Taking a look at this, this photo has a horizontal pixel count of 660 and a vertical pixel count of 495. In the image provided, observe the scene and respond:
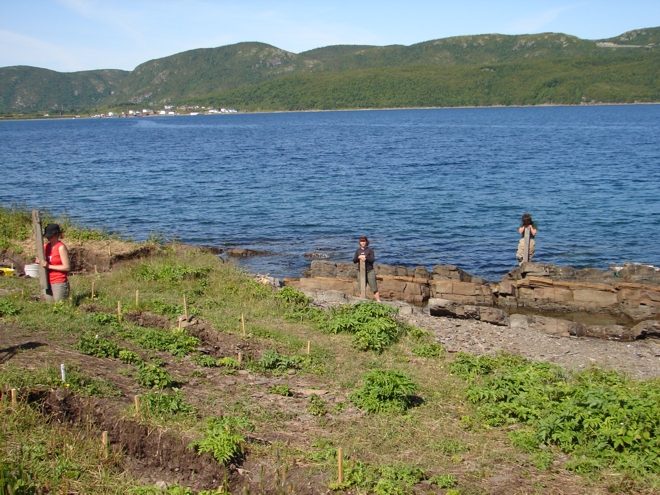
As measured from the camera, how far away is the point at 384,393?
30.0ft

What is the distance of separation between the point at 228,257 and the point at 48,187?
24682 mm

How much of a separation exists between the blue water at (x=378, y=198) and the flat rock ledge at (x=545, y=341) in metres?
6.75

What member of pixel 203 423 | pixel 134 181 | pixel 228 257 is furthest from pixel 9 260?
pixel 134 181

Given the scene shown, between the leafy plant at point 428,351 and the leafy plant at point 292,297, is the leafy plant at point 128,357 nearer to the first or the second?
the leafy plant at point 428,351

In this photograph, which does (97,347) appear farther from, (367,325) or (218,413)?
(367,325)

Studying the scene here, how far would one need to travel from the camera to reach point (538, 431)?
8.36 meters

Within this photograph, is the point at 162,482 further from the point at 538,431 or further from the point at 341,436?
the point at 538,431

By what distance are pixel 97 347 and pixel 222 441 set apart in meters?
3.77

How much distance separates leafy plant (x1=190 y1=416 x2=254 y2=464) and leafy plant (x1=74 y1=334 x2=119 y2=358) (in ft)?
9.54

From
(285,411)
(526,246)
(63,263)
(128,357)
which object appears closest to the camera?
(285,411)

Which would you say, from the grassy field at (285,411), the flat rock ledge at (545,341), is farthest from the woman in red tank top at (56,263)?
the flat rock ledge at (545,341)

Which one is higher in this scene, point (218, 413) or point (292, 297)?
point (218, 413)

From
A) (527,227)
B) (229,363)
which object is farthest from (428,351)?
(527,227)

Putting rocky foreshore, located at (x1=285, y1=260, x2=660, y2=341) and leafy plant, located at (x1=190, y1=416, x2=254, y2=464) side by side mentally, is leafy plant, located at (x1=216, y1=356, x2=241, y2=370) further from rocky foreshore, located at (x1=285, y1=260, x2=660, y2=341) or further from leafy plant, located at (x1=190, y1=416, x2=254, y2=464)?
rocky foreshore, located at (x1=285, y1=260, x2=660, y2=341)
